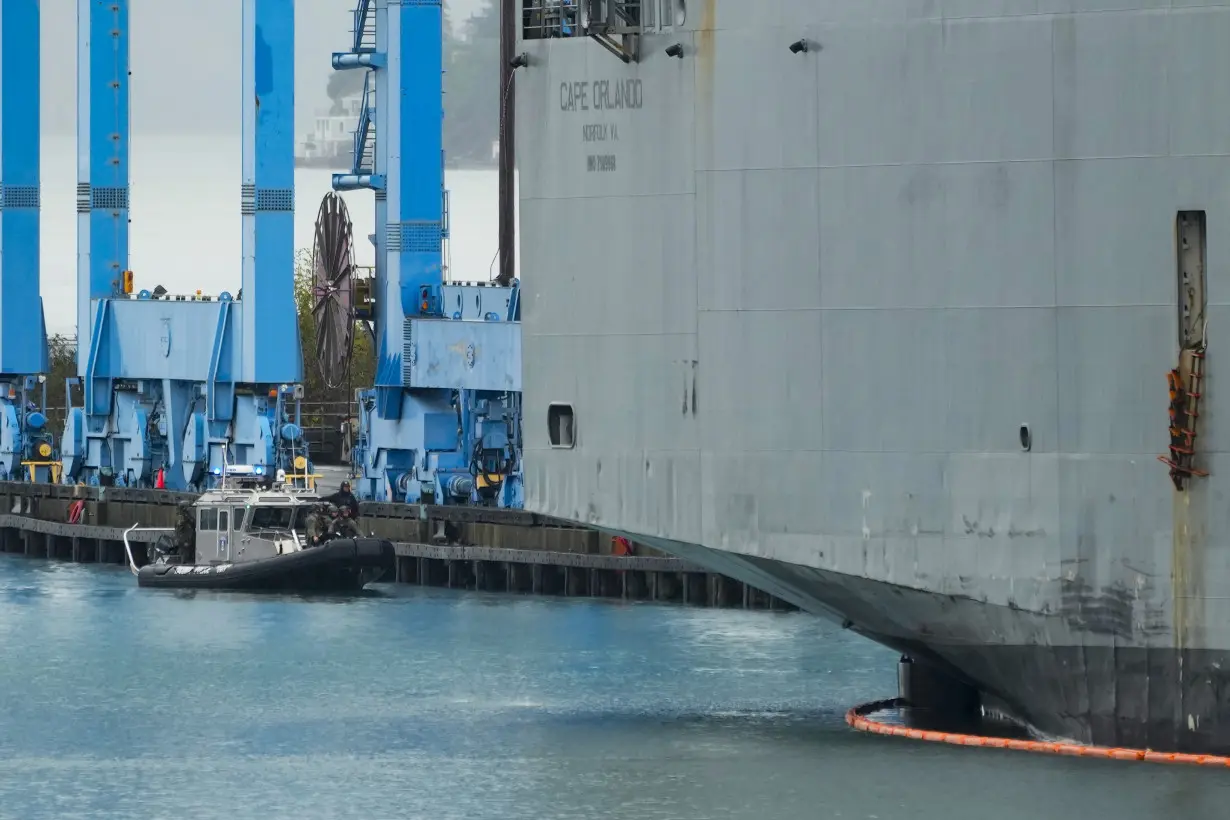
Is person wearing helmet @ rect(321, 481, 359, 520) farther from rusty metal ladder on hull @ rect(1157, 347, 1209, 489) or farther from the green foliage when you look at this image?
the green foliage

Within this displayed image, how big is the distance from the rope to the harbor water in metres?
0.10

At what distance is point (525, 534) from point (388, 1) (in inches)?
463

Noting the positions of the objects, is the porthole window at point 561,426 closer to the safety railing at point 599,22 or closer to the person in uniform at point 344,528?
the safety railing at point 599,22

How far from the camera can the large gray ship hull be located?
18391mm

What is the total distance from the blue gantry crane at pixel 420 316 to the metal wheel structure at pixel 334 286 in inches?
21.3

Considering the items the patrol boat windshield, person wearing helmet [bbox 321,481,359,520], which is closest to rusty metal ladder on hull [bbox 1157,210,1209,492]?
the patrol boat windshield

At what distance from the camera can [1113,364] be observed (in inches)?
728

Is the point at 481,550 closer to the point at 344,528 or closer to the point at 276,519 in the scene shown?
the point at 344,528

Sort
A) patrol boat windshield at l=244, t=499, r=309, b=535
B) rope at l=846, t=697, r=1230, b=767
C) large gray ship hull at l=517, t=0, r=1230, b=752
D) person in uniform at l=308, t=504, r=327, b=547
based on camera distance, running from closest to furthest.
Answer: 1. large gray ship hull at l=517, t=0, r=1230, b=752
2. rope at l=846, t=697, r=1230, b=767
3. person in uniform at l=308, t=504, r=327, b=547
4. patrol boat windshield at l=244, t=499, r=309, b=535

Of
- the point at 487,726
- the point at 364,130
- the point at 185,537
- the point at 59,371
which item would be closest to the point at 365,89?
the point at 364,130

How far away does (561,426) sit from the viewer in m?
20.9

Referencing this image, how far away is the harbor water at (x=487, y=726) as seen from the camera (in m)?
19.4

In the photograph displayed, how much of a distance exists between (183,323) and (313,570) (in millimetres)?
12730

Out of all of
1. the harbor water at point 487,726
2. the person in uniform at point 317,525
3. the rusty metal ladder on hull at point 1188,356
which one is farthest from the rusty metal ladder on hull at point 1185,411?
the person in uniform at point 317,525
